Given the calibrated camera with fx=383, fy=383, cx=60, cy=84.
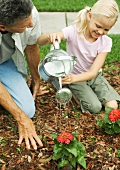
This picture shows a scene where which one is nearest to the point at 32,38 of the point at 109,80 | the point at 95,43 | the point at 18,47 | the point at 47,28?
the point at 18,47

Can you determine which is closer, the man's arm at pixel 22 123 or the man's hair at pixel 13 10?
the man's hair at pixel 13 10

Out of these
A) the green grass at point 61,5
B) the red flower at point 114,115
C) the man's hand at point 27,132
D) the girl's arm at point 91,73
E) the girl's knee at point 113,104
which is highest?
the girl's arm at point 91,73

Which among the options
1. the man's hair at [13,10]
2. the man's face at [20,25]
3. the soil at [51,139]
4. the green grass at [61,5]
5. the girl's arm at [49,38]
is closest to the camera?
Result: the man's hair at [13,10]

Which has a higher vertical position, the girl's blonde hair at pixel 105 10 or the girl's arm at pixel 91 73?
the girl's blonde hair at pixel 105 10

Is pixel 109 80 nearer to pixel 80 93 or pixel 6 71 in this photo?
pixel 80 93

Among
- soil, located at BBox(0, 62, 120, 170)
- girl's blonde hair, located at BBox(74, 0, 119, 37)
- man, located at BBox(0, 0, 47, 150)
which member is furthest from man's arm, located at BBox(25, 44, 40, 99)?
girl's blonde hair, located at BBox(74, 0, 119, 37)

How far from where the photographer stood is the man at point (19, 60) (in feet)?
8.17

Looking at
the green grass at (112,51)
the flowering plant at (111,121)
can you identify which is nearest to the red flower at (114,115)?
the flowering plant at (111,121)

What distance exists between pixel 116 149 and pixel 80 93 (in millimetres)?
745

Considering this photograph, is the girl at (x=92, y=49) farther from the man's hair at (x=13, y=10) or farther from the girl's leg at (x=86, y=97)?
the man's hair at (x=13, y=10)

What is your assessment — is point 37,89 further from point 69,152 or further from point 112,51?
point 112,51

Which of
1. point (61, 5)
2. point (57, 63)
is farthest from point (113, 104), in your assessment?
point (61, 5)

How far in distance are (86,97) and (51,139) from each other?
2.09ft

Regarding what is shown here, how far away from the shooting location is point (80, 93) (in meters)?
3.43
